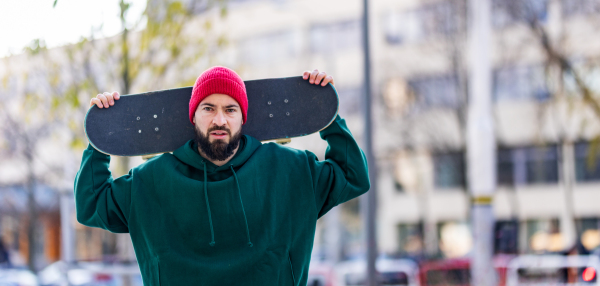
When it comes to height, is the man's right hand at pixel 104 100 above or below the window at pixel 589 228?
above

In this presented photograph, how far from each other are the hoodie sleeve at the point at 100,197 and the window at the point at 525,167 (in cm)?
2373

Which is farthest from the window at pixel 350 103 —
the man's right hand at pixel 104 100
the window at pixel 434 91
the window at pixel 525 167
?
the man's right hand at pixel 104 100

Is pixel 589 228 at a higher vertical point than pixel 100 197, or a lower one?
lower

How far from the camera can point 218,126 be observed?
2.38 metres

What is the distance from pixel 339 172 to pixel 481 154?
5.10 metres

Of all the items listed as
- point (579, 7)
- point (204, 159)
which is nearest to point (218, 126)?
point (204, 159)

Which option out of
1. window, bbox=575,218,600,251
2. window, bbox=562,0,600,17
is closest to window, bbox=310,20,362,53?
window, bbox=575,218,600,251

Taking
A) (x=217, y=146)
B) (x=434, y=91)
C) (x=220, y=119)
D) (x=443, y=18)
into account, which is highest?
(x=443, y=18)

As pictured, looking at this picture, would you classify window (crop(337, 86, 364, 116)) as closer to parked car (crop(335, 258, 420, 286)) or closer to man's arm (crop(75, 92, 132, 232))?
parked car (crop(335, 258, 420, 286))

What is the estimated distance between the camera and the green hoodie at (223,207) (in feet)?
7.61

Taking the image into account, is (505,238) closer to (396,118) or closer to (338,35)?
(396,118)

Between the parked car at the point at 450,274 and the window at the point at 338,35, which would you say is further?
the window at the point at 338,35

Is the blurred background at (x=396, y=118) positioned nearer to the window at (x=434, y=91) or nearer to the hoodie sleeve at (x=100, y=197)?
the window at (x=434, y=91)

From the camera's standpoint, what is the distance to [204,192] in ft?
7.72
